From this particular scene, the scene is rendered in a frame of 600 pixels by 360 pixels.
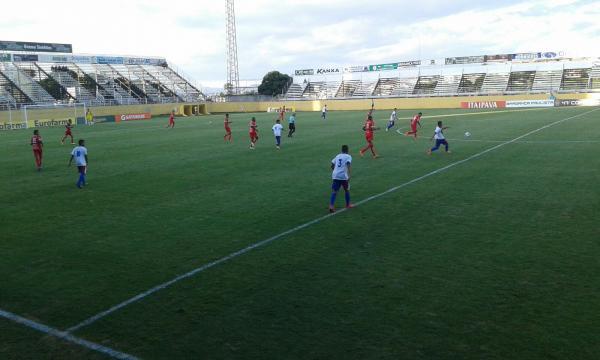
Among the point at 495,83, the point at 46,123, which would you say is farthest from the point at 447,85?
the point at 46,123

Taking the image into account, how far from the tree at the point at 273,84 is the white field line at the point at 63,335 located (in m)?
97.9

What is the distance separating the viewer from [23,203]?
14297 millimetres

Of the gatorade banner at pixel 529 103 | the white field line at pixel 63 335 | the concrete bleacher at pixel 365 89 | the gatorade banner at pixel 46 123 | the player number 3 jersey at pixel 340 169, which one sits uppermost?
the concrete bleacher at pixel 365 89

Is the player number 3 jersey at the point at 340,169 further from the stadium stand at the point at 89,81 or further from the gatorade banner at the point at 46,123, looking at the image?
the stadium stand at the point at 89,81

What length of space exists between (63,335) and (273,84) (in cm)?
9902

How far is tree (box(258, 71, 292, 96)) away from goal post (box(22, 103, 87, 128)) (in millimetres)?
47363

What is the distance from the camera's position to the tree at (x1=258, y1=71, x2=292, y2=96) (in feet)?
337

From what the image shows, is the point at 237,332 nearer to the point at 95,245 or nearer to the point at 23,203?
the point at 95,245

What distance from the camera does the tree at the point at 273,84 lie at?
103 metres

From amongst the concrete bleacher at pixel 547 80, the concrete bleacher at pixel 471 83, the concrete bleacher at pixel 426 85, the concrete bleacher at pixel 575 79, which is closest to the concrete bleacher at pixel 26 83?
the concrete bleacher at pixel 426 85

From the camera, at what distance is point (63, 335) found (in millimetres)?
6270

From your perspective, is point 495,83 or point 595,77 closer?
point 595,77

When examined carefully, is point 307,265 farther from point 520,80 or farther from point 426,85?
point 426,85

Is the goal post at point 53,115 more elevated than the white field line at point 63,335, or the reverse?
the goal post at point 53,115
